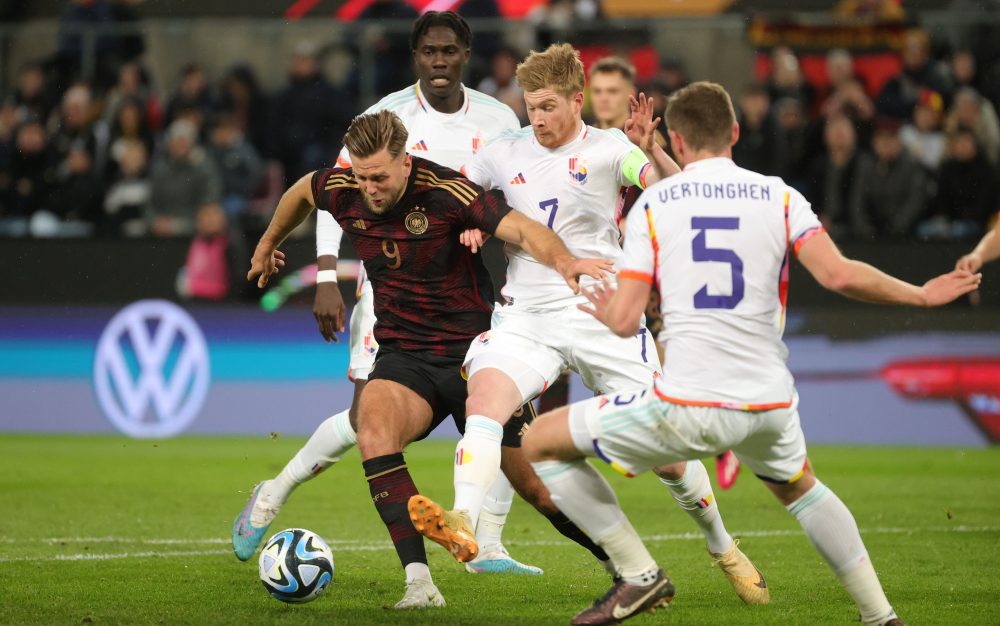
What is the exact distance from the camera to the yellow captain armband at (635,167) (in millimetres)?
6406

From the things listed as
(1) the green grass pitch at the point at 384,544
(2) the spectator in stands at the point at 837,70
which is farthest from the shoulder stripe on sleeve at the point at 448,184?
(2) the spectator in stands at the point at 837,70

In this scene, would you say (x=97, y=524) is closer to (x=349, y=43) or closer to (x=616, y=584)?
(x=616, y=584)

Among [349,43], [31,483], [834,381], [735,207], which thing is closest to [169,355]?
[31,483]

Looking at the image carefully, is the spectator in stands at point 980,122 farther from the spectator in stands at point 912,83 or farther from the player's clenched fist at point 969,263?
the player's clenched fist at point 969,263

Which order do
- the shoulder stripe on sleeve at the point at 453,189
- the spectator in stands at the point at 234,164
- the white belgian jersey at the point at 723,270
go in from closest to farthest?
→ the white belgian jersey at the point at 723,270, the shoulder stripe on sleeve at the point at 453,189, the spectator in stands at the point at 234,164

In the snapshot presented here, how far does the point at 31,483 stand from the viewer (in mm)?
10875

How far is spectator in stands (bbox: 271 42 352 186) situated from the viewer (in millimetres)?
15117

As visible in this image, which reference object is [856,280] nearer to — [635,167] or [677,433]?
[677,433]

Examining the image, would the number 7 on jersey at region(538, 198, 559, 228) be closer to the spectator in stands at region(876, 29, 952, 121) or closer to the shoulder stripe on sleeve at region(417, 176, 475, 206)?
the shoulder stripe on sleeve at region(417, 176, 475, 206)

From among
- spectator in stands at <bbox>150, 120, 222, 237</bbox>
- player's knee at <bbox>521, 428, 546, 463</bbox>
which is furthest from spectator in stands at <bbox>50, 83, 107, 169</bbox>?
player's knee at <bbox>521, 428, 546, 463</bbox>

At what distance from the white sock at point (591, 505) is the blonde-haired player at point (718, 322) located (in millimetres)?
83

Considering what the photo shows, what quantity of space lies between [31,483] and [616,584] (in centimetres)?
673

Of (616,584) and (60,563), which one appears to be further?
(60,563)

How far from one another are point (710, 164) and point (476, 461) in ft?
5.01
